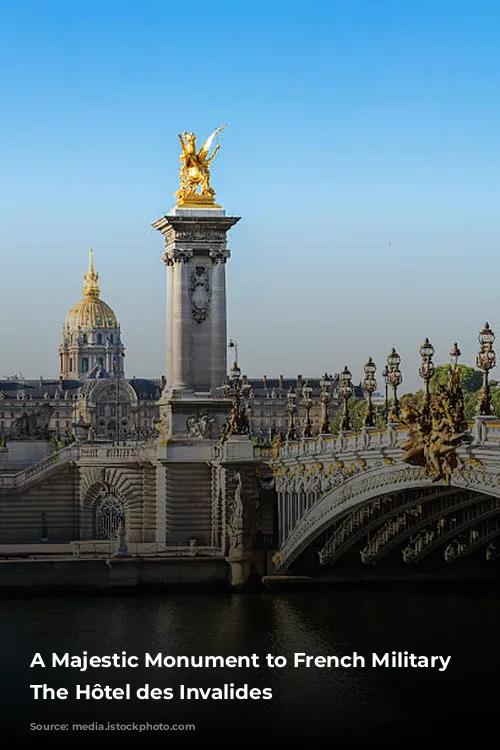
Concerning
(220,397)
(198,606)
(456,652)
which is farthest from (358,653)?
(220,397)

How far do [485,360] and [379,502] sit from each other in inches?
602

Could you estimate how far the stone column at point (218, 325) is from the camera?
86.1m

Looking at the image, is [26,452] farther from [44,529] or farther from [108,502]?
[108,502]

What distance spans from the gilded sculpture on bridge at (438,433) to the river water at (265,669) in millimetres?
6214

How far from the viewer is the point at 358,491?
6381 cm

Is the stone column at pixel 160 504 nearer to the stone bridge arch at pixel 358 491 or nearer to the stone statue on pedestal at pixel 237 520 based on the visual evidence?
the stone statue on pedestal at pixel 237 520

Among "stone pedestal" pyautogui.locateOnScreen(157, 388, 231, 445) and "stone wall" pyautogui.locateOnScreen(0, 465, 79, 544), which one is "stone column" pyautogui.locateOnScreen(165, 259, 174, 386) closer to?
"stone pedestal" pyautogui.locateOnScreen(157, 388, 231, 445)

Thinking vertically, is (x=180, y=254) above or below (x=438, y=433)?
above

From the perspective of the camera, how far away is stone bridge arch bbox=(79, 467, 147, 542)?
87.3 m

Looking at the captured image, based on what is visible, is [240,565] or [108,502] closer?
[240,565]

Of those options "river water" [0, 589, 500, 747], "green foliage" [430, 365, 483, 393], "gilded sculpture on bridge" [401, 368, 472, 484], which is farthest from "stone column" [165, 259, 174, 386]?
"green foliage" [430, 365, 483, 393]

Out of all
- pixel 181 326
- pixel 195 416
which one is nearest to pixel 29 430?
pixel 181 326

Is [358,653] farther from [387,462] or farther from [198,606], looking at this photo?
[198,606]

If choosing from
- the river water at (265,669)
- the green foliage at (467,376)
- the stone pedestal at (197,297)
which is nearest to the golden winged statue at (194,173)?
the stone pedestal at (197,297)
